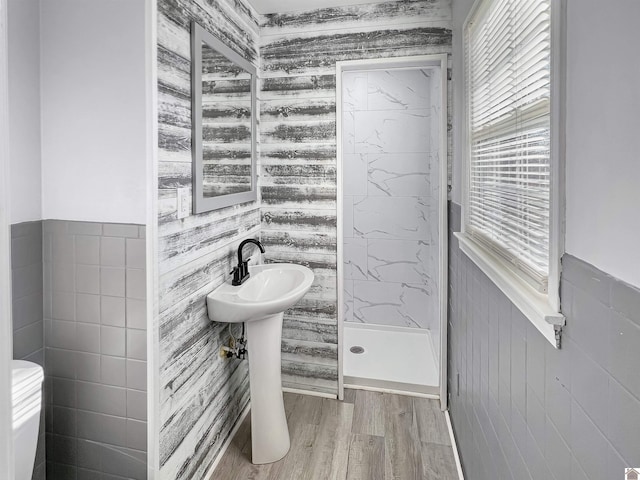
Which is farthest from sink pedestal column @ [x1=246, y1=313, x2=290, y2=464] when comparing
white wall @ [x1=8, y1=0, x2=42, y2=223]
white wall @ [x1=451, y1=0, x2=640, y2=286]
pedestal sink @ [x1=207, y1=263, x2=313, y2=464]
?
white wall @ [x1=451, y1=0, x2=640, y2=286]

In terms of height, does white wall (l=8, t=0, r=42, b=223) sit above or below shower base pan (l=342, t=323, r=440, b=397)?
above

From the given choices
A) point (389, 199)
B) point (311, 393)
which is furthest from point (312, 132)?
point (311, 393)

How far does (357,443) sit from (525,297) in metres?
1.62

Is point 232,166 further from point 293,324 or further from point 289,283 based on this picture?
point 293,324

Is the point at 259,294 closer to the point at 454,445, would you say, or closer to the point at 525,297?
the point at 454,445

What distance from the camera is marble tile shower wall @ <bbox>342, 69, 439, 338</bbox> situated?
3.57 m

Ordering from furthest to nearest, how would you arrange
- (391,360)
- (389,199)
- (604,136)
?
1. (389,199)
2. (391,360)
3. (604,136)

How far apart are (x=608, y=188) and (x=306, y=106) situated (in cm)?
218

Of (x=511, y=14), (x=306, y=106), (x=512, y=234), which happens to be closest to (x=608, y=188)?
(x=512, y=234)

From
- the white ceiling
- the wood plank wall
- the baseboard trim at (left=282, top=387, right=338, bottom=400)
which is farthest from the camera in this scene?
the baseboard trim at (left=282, top=387, right=338, bottom=400)

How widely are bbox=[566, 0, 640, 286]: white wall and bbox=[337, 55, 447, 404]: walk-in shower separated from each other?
8.38 ft

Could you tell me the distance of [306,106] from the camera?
2.64m

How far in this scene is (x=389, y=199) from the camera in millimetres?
3701

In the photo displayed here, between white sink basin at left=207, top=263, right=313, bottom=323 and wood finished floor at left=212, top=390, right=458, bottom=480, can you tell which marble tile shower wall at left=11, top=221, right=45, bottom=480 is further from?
wood finished floor at left=212, top=390, right=458, bottom=480
